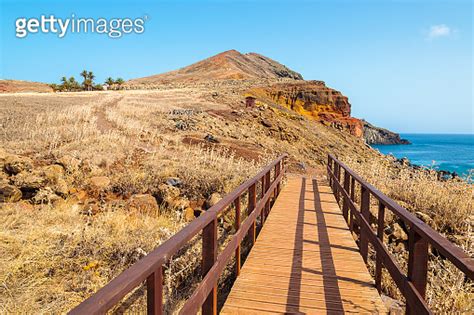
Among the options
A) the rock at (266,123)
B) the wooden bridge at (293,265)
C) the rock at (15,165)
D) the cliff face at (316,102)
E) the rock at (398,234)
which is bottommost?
the rock at (398,234)

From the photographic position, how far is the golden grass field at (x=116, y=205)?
4.29 meters

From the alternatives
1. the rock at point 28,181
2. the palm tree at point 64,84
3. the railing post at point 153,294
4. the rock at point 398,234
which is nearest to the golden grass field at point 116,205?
the rock at point 28,181

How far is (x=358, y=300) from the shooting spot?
150 inches

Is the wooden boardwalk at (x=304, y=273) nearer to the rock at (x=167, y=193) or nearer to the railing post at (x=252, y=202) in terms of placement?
the railing post at (x=252, y=202)

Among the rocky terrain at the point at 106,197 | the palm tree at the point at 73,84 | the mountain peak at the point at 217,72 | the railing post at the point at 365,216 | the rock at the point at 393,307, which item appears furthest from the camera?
the mountain peak at the point at 217,72

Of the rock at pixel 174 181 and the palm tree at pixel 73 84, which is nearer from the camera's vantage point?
the rock at pixel 174 181

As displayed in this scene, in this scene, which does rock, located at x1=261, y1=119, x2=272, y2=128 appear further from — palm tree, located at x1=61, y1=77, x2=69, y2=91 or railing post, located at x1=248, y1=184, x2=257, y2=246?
palm tree, located at x1=61, y1=77, x2=69, y2=91

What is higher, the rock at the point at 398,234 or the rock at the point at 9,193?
the rock at the point at 9,193

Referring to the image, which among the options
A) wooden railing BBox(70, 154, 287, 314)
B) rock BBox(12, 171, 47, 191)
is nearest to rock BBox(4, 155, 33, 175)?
rock BBox(12, 171, 47, 191)

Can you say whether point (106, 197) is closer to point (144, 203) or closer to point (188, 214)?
point (144, 203)

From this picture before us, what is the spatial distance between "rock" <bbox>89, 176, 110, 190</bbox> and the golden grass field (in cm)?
11

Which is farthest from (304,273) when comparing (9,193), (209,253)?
(9,193)

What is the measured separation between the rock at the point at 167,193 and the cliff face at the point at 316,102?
3617 centimetres

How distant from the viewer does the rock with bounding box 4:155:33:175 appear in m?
8.16
